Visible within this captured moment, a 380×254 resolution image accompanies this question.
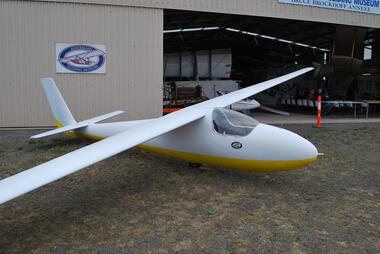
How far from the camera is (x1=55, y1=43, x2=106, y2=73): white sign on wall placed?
11914mm

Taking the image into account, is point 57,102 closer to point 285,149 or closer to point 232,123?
point 232,123

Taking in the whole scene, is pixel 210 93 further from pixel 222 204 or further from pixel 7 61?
pixel 222 204

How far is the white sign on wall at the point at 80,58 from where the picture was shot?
39.1 feet

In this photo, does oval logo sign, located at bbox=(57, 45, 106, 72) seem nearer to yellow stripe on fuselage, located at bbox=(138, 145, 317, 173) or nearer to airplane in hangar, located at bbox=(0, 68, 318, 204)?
airplane in hangar, located at bbox=(0, 68, 318, 204)

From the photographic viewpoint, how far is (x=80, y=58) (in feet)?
39.6


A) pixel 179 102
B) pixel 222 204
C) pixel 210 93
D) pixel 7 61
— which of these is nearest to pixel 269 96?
pixel 210 93

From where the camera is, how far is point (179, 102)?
16.7 metres

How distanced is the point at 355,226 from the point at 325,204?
747 mm

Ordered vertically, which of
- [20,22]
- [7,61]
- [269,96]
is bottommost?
[269,96]

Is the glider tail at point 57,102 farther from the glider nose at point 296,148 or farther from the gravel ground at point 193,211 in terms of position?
the glider nose at point 296,148

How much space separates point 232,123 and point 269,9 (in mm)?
10182

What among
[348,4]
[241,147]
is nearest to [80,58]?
[241,147]

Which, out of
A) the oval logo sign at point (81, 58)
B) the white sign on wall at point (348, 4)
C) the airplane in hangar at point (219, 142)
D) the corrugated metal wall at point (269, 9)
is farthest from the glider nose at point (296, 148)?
the white sign on wall at point (348, 4)

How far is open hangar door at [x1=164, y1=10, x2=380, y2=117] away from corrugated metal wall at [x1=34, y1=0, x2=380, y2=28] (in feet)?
2.50
